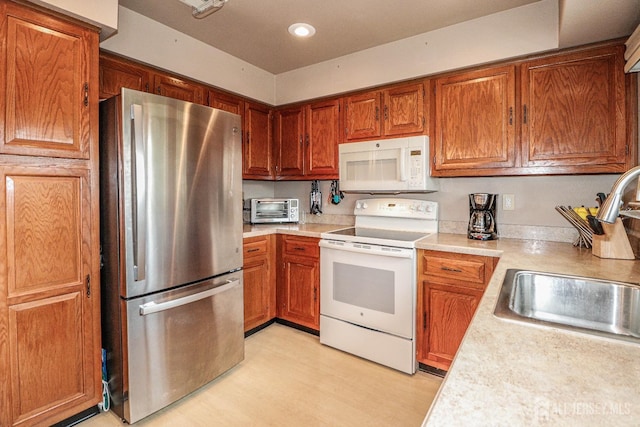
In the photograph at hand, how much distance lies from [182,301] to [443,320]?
1.65m

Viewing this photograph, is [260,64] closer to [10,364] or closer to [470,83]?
[470,83]

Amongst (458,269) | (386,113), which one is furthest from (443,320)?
(386,113)

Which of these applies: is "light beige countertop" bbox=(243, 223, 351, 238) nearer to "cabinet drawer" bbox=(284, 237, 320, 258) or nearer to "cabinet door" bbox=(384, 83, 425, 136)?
"cabinet drawer" bbox=(284, 237, 320, 258)

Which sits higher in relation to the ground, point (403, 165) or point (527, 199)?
point (403, 165)

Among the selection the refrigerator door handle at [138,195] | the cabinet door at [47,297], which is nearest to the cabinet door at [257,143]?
the refrigerator door handle at [138,195]

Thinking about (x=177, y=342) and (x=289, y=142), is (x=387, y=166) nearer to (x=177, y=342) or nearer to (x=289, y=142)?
(x=289, y=142)

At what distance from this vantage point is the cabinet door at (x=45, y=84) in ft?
4.94

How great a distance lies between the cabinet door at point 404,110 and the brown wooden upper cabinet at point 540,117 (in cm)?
13

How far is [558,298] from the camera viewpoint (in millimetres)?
1287

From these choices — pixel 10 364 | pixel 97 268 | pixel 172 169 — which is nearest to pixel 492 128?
pixel 172 169

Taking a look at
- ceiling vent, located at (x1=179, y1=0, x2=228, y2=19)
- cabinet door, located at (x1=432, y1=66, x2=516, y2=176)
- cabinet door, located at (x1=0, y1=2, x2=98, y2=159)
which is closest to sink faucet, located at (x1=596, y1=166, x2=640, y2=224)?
cabinet door, located at (x1=432, y1=66, x2=516, y2=176)

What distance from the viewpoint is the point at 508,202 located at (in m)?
2.45

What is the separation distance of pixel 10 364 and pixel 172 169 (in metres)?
1.17

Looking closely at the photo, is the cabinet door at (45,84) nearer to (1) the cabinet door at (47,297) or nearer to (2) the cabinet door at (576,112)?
(1) the cabinet door at (47,297)
